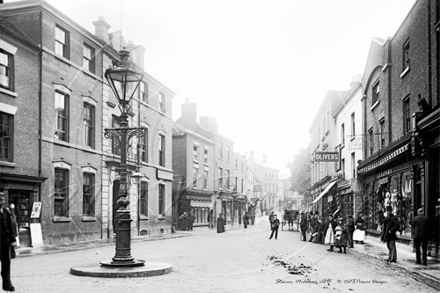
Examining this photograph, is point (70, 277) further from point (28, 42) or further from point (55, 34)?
point (55, 34)

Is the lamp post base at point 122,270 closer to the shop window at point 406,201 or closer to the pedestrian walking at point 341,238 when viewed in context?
the pedestrian walking at point 341,238

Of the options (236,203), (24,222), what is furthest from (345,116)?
(236,203)

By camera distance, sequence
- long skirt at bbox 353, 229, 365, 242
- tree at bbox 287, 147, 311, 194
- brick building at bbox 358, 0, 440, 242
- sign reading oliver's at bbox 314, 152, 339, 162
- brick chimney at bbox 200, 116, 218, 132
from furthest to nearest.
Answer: tree at bbox 287, 147, 311, 194 < brick chimney at bbox 200, 116, 218, 132 < sign reading oliver's at bbox 314, 152, 339, 162 < long skirt at bbox 353, 229, 365, 242 < brick building at bbox 358, 0, 440, 242

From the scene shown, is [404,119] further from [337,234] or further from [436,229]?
[436,229]

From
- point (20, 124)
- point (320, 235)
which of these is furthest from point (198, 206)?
point (20, 124)

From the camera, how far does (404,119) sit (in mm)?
19172

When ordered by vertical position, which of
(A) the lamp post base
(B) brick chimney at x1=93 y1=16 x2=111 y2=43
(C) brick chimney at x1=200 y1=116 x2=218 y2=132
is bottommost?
(A) the lamp post base

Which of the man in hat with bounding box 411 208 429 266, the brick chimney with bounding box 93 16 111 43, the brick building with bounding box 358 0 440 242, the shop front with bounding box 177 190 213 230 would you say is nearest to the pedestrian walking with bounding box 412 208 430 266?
the man in hat with bounding box 411 208 429 266

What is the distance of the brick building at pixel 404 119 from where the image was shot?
15688 mm

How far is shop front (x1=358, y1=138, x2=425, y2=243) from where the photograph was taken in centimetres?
1755

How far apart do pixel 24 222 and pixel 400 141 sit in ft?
48.2

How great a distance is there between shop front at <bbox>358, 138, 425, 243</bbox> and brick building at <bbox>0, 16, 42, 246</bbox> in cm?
1420

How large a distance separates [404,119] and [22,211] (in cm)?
1527

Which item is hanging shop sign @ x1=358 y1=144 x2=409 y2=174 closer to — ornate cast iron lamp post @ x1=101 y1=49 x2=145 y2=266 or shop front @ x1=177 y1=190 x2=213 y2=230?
ornate cast iron lamp post @ x1=101 y1=49 x2=145 y2=266
